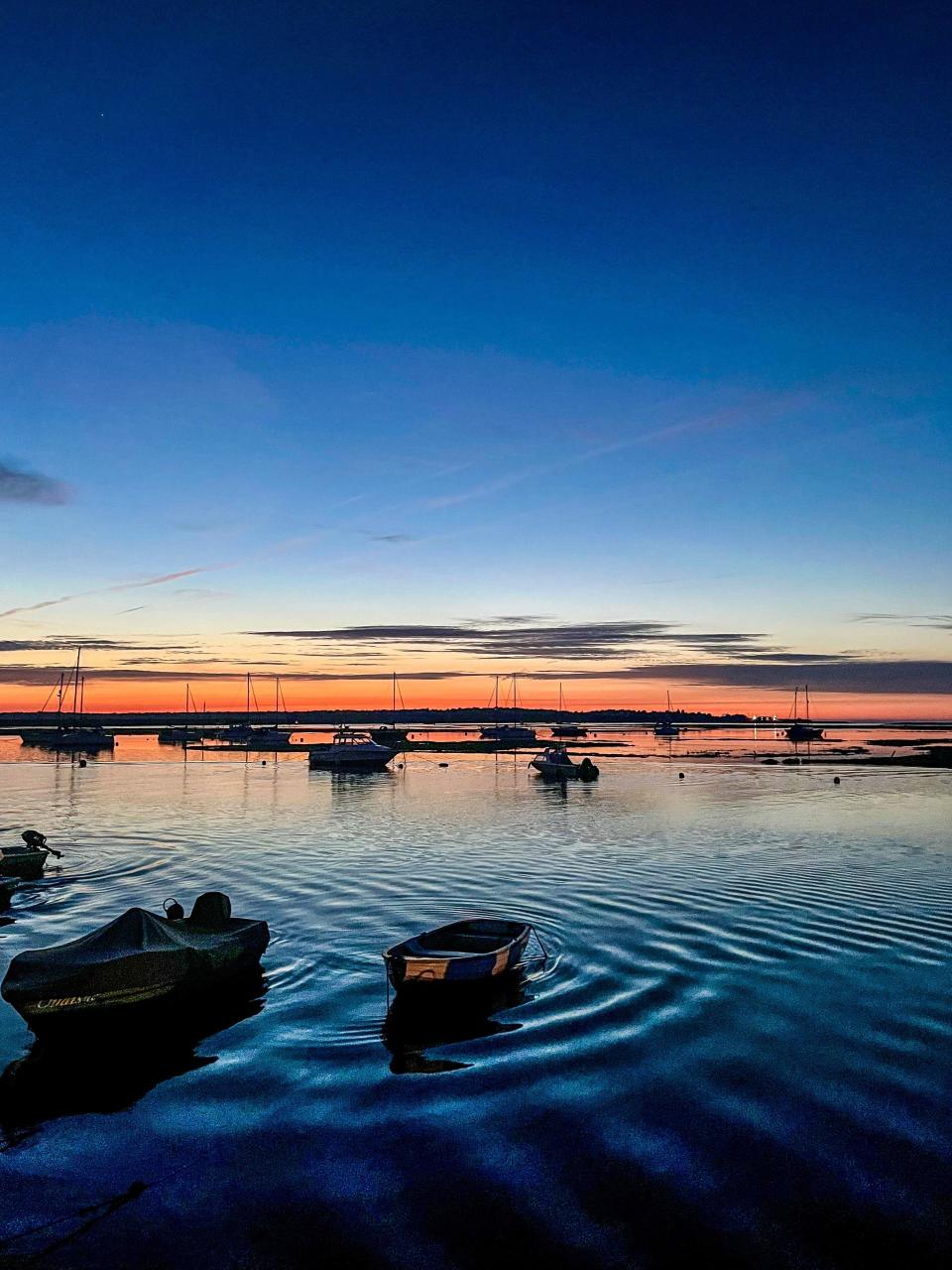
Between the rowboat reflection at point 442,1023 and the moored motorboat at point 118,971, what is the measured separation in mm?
5441

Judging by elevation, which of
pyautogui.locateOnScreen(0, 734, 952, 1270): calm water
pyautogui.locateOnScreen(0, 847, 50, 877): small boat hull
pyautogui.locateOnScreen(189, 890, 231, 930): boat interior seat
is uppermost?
pyautogui.locateOnScreen(189, 890, 231, 930): boat interior seat

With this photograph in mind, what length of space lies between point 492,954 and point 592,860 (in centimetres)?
2509

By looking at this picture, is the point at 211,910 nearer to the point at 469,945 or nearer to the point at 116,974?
the point at 116,974

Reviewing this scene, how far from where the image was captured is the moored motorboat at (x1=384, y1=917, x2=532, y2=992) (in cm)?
2088

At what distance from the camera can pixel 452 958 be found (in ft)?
69.0

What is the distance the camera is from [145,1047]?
66.0ft

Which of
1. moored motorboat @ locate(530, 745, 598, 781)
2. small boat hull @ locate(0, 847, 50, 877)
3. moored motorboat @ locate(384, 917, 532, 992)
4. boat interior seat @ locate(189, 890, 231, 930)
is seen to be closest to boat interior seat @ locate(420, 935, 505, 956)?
moored motorboat @ locate(384, 917, 532, 992)

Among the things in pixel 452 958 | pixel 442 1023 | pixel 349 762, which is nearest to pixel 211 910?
pixel 442 1023

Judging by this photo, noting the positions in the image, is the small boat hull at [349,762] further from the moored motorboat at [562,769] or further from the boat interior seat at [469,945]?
the boat interior seat at [469,945]

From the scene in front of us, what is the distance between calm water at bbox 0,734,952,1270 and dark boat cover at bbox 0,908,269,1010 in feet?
4.76

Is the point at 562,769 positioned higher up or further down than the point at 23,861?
higher up

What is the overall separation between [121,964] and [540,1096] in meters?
10.8

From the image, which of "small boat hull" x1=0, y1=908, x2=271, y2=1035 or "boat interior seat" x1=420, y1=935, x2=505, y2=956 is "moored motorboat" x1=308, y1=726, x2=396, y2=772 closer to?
"boat interior seat" x1=420, y1=935, x2=505, y2=956

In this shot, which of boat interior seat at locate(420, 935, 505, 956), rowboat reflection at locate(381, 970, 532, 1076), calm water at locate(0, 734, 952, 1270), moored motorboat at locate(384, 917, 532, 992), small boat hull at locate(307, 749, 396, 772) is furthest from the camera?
small boat hull at locate(307, 749, 396, 772)
